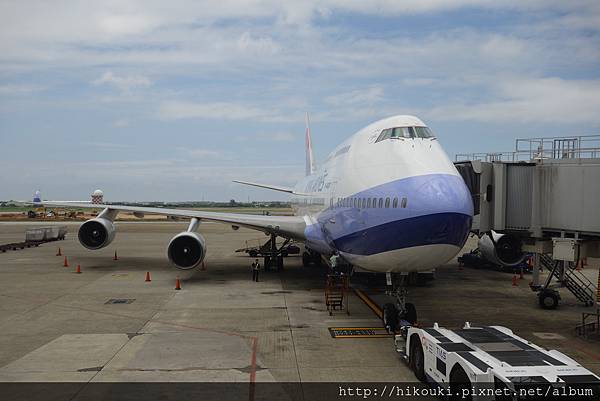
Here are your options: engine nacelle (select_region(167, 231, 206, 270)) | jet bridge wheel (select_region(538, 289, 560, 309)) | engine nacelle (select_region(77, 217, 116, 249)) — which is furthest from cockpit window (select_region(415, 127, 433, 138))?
engine nacelle (select_region(77, 217, 116, 249))

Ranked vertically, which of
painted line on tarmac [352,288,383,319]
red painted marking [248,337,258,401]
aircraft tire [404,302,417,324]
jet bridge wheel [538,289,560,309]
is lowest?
painted line on tarmac [352,288,383,319]

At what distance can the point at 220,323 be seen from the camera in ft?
51.6

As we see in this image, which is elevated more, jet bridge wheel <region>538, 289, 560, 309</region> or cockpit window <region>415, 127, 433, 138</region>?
cockpit window <region>415, 127, 433, 138</region>

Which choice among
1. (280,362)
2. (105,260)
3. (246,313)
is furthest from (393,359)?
(105,260)

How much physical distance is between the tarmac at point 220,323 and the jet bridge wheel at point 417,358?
0.23 meters

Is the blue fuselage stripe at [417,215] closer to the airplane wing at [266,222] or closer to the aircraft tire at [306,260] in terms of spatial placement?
the airplane wing at [266,222]

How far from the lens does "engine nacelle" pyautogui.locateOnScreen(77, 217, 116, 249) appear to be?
27547mm

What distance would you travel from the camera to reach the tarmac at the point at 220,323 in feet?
37.4

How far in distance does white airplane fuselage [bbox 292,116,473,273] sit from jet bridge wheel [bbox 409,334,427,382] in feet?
6.74

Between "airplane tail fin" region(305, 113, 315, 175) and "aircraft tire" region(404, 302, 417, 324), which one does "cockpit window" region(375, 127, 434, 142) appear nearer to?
"aircraft tire" region(404, 302, 417, 324)

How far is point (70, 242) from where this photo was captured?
45000 mm

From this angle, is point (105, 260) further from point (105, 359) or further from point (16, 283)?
point (105, 359)

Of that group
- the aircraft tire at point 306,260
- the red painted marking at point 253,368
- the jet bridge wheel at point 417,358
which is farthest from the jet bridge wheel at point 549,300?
the aircraft tire at point 306,260

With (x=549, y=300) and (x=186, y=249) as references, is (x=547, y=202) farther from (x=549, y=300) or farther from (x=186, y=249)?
(x=186, y=249)
